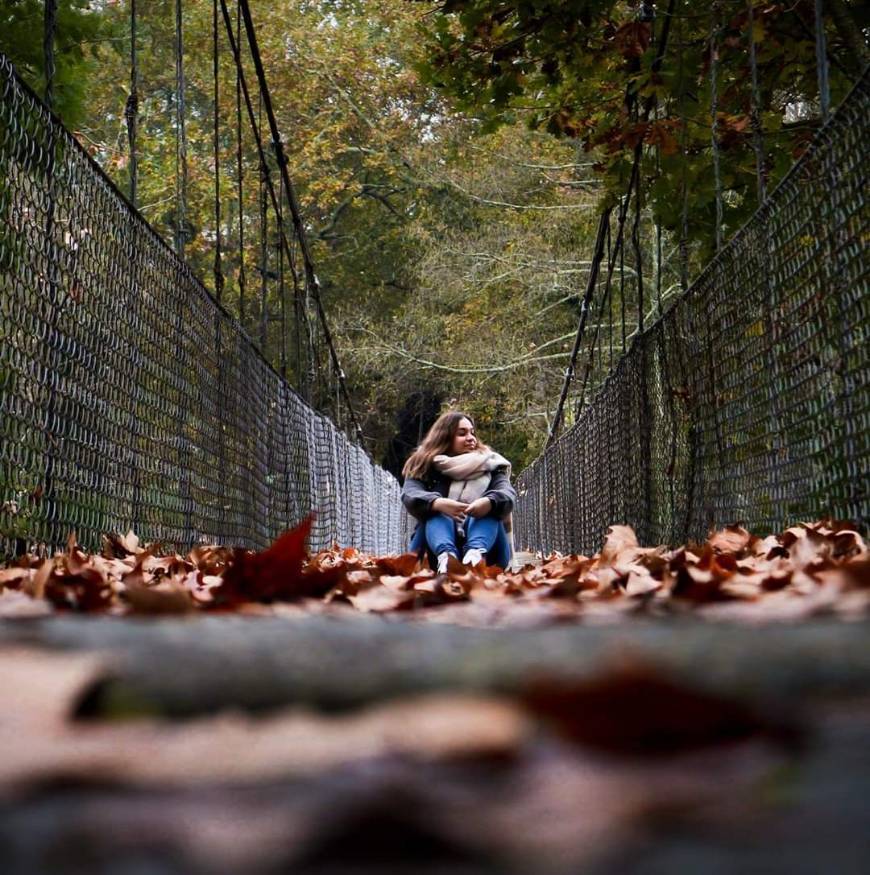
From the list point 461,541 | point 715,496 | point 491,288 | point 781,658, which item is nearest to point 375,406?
point 491,288

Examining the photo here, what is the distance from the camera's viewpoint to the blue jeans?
5527 millimetres

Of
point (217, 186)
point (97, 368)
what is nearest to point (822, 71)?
point (97, 368)

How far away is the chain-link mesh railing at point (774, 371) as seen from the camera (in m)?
2.35

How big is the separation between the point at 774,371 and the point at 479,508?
2.50 m

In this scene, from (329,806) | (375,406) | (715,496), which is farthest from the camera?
(375,406)

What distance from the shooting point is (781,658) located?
45 centimetres

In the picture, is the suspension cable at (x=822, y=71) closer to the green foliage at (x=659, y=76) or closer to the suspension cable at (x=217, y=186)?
the green foliage at (x=659, y=76)

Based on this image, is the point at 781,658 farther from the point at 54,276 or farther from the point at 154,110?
the point at 154,110

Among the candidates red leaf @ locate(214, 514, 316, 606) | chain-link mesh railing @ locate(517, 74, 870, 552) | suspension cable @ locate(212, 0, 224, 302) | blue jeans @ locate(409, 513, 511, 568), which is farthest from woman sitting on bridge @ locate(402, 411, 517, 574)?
red leaf @ locate(214, 514, 316, 606)

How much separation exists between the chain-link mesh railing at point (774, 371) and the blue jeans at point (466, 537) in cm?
63

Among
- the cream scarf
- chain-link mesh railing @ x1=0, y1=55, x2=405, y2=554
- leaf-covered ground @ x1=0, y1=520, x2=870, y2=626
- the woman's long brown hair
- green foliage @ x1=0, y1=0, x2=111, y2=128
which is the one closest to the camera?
leaf-covered ground @ x1=0, y1=520, x2=870, y2=626

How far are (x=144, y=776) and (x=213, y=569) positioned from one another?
239 cm

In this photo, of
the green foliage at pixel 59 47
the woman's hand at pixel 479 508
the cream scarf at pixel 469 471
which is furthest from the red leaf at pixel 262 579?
the green foliage at pixel 59 47

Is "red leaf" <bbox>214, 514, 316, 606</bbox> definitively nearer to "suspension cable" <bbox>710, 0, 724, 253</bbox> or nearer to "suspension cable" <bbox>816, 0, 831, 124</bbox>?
"suspension cable" <bbox>816, 0, 831, 124</bbox>
